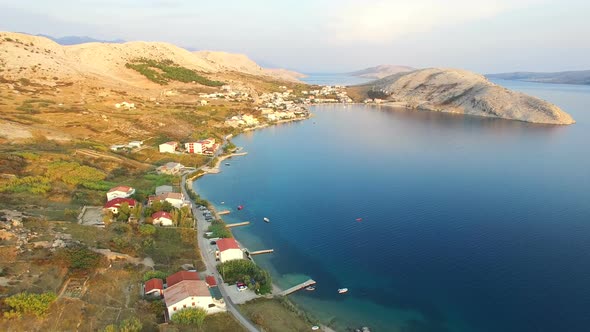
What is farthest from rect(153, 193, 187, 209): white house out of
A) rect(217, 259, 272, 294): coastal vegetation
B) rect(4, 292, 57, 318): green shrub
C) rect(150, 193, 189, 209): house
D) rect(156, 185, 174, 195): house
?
rect(4, 292, 57, 318): green shrub

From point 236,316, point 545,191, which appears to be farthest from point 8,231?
point 545,191

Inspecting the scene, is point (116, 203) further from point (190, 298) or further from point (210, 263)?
point (190, 298)

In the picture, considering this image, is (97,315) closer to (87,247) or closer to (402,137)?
(87,247)

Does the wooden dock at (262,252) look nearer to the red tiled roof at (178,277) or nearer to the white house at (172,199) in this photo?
the red tiled roof at (178,277)

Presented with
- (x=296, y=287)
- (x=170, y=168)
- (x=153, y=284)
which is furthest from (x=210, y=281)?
(x=170, y=168)

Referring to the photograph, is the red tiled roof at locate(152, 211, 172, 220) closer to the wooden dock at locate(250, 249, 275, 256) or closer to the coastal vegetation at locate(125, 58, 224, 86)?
the wooden dock at locate(250, 249, 275, 256)

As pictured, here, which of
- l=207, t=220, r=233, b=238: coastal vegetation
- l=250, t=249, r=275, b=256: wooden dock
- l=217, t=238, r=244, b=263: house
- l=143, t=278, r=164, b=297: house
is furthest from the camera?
l=207, t=220, r=233, b=238: coastal vegetation

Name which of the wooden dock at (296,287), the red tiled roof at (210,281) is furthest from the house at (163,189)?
the wooden dock at (296,287)
